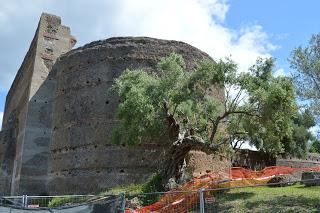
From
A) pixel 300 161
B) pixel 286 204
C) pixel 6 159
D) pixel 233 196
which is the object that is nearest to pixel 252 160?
pixel 300 161

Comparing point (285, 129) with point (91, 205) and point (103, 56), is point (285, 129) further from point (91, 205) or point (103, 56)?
point (103, 56)

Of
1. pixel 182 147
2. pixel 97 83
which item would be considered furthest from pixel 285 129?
pixel 97 83

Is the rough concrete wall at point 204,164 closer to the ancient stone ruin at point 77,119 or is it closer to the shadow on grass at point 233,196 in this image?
the ancient stone ruin at point 77,119

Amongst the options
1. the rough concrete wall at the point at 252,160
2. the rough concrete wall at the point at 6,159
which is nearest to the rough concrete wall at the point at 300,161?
the rough concrete wall at the point at 252,160

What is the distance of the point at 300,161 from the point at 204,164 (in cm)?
1858

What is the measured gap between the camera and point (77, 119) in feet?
70.5

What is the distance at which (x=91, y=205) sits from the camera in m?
8.03

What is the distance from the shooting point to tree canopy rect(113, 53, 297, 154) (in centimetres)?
1356

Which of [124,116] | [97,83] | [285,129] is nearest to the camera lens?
[285,129]

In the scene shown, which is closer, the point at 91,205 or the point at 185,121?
the point at 91,205

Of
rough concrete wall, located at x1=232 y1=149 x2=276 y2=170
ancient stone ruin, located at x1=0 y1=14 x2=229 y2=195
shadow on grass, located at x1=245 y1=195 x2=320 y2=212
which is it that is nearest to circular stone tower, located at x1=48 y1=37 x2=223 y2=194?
ancient stone ruin, located at x1=0 y1=14 x2=229 y2=195

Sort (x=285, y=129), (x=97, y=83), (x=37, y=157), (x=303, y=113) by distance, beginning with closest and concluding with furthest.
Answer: (x=303, y=113), (x=285, y=129), (x=97, y=83), (x=37, y=157)

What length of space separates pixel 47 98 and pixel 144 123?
1099cm

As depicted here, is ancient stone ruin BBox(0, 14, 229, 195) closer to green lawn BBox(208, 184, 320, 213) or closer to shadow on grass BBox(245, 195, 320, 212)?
green lawn BBox(208, 184, 320, 213)
